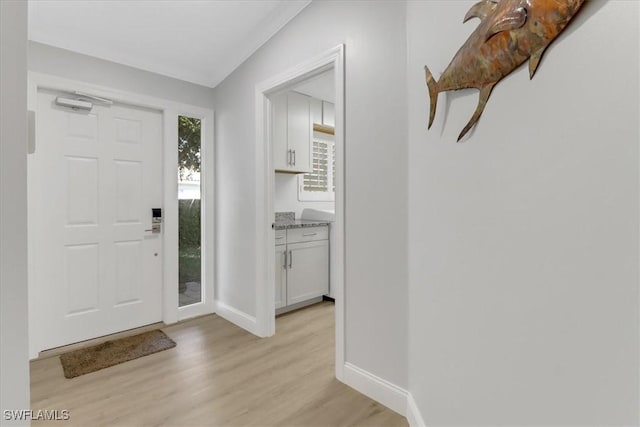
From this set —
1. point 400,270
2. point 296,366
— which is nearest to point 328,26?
point 400,270

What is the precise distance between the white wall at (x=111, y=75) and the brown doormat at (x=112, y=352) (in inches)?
83.8

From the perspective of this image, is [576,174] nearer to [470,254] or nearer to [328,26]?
→ [470,254]

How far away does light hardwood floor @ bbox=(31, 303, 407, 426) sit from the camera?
177cm

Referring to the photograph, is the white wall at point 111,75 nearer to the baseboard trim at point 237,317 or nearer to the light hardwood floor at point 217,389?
the baseboard trim at point 237,317

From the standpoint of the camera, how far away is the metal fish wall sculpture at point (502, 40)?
72 cm

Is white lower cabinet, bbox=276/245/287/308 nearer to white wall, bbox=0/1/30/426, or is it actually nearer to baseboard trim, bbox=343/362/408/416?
baseboard trim, bbox=343/362/408/416

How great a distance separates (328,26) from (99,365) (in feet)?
9.25

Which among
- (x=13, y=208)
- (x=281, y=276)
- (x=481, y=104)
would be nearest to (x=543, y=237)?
(x=481, y=104)

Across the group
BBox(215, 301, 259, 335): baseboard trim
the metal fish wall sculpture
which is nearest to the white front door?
BBox(215, 301, 259, 335): baseboard trim

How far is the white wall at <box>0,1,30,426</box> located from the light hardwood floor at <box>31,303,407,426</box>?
140 centimetres

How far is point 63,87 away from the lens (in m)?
2.56

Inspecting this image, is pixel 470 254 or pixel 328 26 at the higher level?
pixel 328 26

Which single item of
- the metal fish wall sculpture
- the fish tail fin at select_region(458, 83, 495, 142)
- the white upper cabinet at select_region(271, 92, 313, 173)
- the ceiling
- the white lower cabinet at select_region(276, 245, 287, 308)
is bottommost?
the white lower cabinet at select_region(276, 245, 287, 308)

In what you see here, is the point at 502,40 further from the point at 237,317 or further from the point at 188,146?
the point at 188,146
